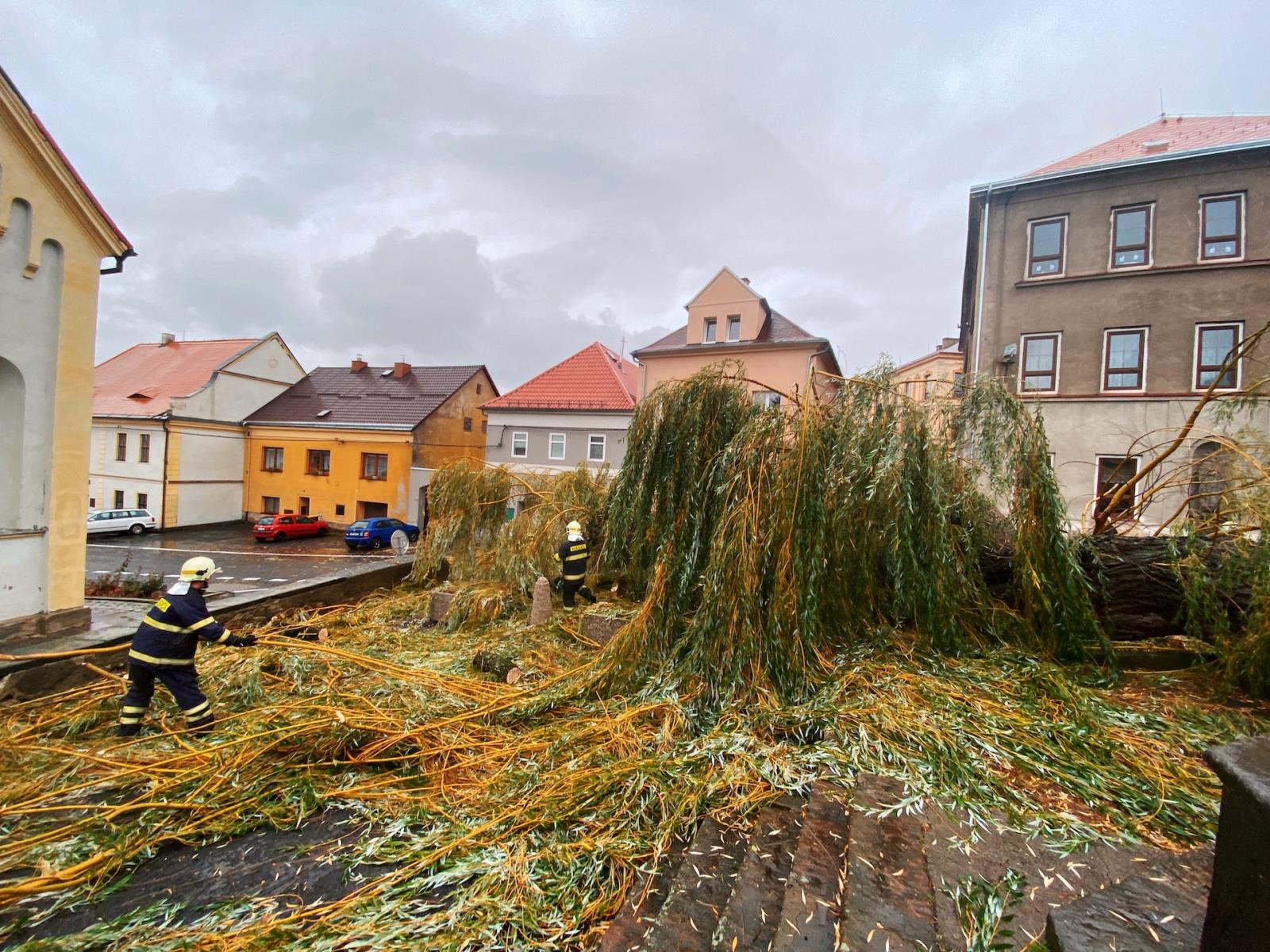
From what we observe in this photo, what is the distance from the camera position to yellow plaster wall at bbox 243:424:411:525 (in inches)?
966

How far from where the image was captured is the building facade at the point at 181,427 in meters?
24.0

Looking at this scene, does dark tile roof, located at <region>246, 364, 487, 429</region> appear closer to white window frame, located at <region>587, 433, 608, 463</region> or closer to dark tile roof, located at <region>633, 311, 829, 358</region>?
white window frame, located at <region>587, 433, 608, 463</region>

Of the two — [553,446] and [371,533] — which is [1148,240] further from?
[371,533]

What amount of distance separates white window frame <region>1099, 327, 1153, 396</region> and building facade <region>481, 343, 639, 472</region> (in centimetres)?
1398

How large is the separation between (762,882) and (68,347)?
9.54 meters

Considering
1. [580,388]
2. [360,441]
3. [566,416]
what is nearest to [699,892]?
[566,416]

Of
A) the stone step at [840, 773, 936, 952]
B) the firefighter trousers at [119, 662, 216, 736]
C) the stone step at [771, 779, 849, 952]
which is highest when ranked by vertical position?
the stone step at [840, 773, 936, 952]

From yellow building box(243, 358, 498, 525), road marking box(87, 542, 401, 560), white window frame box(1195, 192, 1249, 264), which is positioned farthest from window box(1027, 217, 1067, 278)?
yellow building box(243, 358, 498, 525)

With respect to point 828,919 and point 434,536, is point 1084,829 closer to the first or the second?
point 828,919

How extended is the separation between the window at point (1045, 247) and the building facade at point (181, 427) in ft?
104

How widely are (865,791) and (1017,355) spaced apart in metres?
15.3

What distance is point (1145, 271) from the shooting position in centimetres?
1339

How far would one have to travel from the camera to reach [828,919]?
2.35 metres

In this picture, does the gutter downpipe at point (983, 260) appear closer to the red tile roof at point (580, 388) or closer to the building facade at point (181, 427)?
the red tile roof at point (580, 388)
